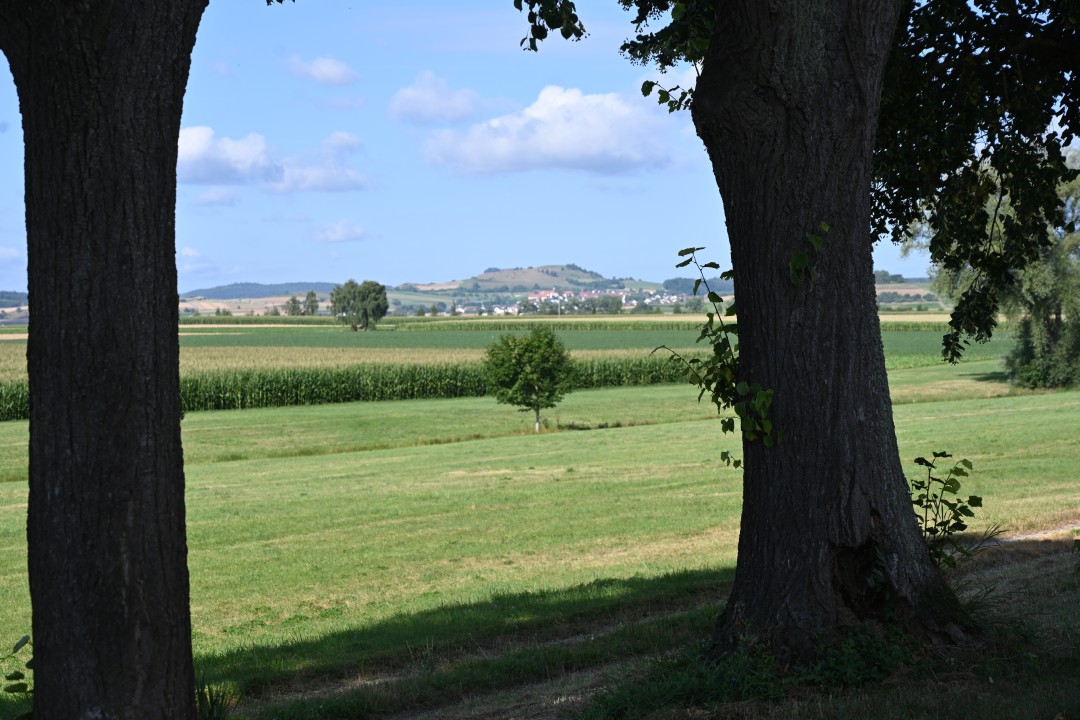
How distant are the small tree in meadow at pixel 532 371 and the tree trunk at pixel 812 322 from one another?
34.3 metres

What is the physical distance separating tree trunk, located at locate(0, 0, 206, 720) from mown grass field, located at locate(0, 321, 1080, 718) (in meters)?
2.36

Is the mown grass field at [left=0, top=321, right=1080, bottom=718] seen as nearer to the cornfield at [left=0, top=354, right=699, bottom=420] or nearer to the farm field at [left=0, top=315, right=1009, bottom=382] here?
the cornfield at [left=0, top=354, right=699, bottom=420]

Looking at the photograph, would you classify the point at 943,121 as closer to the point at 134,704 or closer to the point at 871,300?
the point at 871,300

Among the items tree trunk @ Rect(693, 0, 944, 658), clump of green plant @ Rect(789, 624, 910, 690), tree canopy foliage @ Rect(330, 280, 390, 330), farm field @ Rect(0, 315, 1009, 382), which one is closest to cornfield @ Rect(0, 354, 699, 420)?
farm field @ Rect(0, 315, 1009, 382)

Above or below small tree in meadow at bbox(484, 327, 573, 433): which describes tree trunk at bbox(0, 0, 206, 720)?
above

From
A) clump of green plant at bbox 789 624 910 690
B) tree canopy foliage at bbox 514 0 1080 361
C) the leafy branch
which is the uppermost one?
tree canopy foliage at bbox 514 0 1080 361

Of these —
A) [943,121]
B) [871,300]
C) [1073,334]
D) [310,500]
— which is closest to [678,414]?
[1073,334]

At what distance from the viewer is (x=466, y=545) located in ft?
51.3

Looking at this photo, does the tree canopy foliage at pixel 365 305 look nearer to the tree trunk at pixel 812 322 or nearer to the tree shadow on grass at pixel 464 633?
the tree shadow on grass at pixel 464 633

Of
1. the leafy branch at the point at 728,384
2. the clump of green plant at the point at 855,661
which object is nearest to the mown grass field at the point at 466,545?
the clump of green plant at the point at 855,661

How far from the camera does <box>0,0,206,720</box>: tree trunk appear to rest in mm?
4035

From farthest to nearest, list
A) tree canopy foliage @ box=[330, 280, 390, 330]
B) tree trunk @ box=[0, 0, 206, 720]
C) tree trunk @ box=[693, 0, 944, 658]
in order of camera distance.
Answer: tree canopy foliage @ box=[330, 280, 390, 330], tree trunk @ box=[693, 0, 944, 658], tree trunk @ box=[0, 0, 206, 720]

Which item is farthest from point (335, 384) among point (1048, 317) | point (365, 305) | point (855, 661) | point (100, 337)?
point (365, 305)

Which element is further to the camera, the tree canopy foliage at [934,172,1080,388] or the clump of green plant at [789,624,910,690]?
the tree canopy foliage at [934,172,1080,388]
